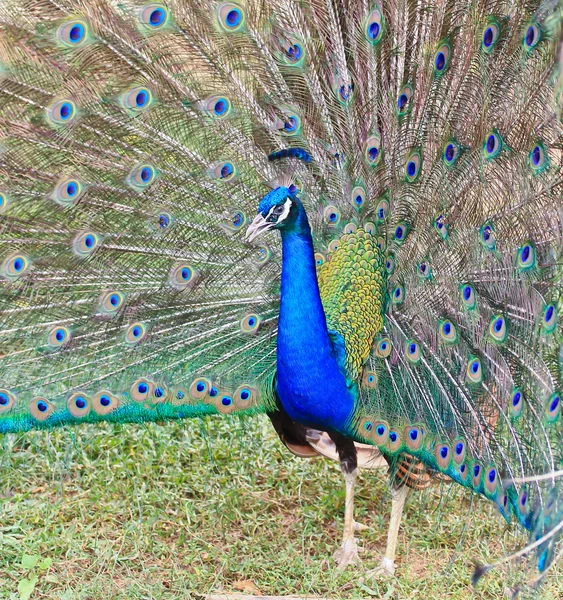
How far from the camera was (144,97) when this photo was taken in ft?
8.88

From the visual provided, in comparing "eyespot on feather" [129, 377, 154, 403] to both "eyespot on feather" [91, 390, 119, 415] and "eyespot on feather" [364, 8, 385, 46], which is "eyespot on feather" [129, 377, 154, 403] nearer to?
"eyespot on feather" [91, 390, 119, 415]

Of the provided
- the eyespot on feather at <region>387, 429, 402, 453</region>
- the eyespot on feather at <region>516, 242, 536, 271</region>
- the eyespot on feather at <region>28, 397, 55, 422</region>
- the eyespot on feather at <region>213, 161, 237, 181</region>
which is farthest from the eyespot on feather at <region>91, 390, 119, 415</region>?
the eyespot on feather at <region>516, 242, 536, 271</region>

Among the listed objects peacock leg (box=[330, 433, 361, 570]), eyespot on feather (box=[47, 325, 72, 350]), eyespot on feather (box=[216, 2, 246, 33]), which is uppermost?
eyespot on feather (box=[216, 2, 246, 33])

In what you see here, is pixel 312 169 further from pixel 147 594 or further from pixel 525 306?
pixel 147 594

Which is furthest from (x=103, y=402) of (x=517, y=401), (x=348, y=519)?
(x=517, y=401)

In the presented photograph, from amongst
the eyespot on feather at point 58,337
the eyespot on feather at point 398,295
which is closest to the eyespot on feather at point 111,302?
the eyespot on feather at point 58,337

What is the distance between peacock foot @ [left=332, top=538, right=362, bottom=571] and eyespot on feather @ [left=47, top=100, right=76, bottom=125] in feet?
6.10

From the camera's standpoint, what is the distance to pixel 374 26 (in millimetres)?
2736

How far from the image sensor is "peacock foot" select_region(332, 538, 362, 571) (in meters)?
3.19

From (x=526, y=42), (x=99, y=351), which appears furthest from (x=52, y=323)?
(x=526, y=42)

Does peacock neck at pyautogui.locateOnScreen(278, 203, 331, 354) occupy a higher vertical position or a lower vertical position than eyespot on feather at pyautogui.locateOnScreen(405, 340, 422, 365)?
higher

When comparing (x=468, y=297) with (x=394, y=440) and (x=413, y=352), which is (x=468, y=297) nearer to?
(x=413, y=352)

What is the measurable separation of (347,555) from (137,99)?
1853mm

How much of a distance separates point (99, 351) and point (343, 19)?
141 centimetres
